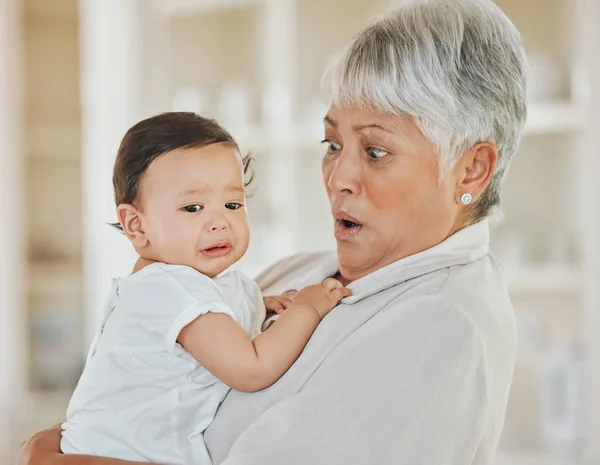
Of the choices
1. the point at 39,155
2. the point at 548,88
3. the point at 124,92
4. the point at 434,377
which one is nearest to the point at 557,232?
the point at 548,88

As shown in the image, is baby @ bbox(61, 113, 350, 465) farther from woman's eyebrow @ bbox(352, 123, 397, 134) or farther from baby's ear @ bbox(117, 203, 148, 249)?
woman's eyebrow @ bbox(352, 123, 397, 134)

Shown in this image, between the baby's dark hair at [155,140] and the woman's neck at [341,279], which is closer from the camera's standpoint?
the baby's dark hair at [155,140]

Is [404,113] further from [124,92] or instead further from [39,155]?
[39,155]

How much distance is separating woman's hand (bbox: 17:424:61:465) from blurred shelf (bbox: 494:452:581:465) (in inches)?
74.9

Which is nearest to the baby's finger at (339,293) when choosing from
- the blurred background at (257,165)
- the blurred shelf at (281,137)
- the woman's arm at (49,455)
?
the woman's arm at (49,455)

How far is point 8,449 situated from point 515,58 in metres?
3.14

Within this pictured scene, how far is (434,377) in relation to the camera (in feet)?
4.01

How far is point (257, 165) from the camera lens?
3404 millimetres

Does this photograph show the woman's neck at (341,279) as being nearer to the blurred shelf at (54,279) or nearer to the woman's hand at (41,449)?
the woman's hand at (41,449)

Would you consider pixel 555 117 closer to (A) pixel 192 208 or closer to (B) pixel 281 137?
(B) pixel 281 137

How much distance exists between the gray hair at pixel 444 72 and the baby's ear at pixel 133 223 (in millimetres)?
390

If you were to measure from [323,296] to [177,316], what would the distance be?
0.25m

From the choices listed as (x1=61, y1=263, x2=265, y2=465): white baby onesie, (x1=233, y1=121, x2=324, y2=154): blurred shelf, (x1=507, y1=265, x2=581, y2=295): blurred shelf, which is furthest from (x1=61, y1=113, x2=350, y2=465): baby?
(x1=233, y1=121, x2=324, y2=154): blurred shelf

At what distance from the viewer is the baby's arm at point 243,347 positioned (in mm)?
1305
